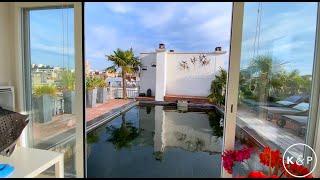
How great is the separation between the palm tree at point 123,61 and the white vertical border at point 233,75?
7.44 metres

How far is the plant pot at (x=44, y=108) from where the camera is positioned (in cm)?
219

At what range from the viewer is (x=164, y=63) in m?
9.67

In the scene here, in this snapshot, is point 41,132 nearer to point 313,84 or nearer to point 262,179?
point 262,179

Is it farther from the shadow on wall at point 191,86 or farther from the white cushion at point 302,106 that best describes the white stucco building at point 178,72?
the white cushion at point 302,106

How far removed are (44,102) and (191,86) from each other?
8.14m

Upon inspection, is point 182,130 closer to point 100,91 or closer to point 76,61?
point 100,91

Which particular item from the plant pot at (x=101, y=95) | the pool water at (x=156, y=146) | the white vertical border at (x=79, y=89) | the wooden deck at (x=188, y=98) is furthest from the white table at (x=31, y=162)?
the wooden deck at (x=188, y=98)

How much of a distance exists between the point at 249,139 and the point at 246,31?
993 millimetres

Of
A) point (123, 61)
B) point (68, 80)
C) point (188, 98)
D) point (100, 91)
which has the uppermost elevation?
point (123, 61)

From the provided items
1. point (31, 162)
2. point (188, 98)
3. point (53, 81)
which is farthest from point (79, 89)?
point (188, 98)

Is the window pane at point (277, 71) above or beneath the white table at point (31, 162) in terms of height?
above

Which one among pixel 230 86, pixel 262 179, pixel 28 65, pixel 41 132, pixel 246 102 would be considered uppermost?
pixel 28 65

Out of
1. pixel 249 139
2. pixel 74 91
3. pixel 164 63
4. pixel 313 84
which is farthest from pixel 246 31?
pixel 164 63

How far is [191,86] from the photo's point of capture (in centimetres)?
987
